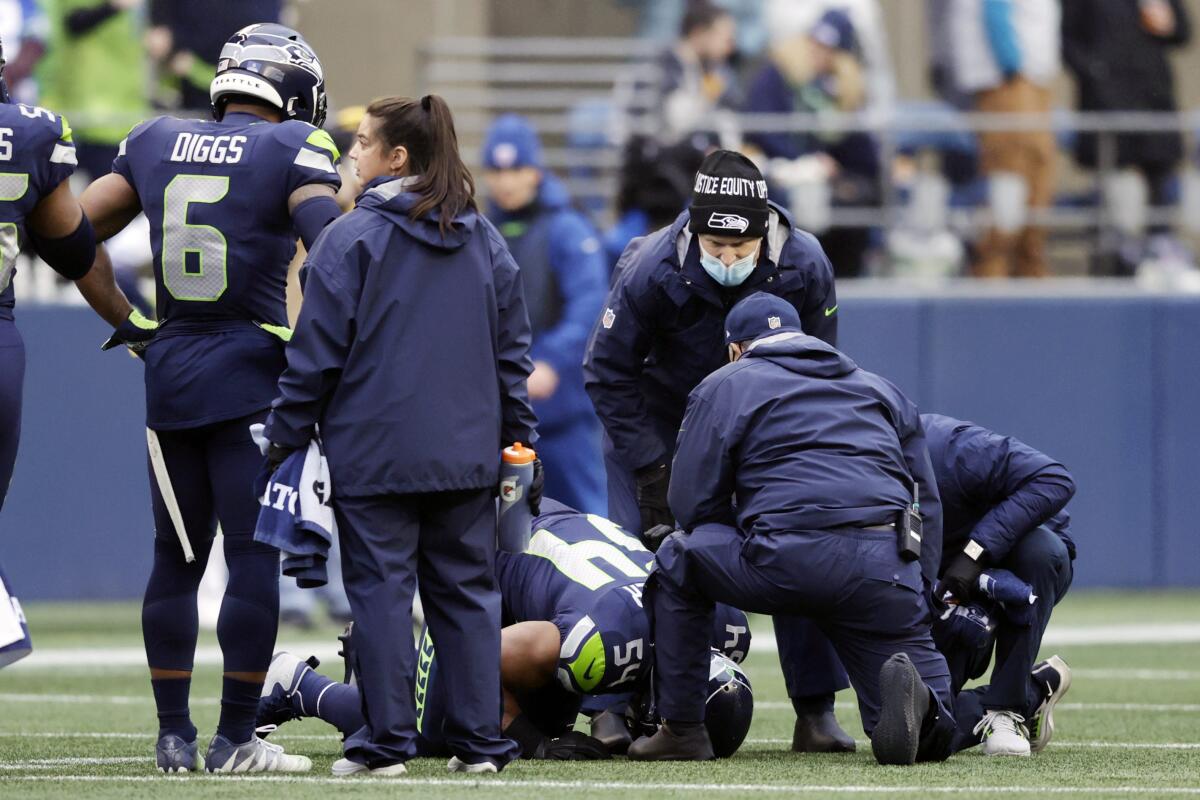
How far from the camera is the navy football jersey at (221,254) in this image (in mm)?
6566

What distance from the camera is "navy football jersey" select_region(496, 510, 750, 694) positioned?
7.00 meters

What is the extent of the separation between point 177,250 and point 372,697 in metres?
1.46

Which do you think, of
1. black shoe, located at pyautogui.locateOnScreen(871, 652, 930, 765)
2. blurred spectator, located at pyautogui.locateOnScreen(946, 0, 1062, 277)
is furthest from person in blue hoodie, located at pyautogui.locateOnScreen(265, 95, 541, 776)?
blurred spectator, located at pyautogui.locateOnScreen(946, 0, 1062, 277)

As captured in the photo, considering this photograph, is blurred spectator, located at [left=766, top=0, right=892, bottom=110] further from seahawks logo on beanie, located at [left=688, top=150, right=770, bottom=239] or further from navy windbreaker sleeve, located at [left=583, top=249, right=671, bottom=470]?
seahawks logo on beanie, located at [left=688, top=150, right=770, bottom=239]

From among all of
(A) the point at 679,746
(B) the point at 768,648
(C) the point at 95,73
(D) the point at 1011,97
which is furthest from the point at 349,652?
(D) the point at 1011,97

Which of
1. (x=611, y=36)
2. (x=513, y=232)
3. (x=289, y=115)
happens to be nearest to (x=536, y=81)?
(x=611, y=36)

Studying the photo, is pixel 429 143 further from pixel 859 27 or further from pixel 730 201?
pixel 859 27

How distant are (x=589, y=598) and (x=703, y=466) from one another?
590 millimetres

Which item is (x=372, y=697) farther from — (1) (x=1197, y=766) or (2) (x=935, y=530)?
(1) (x=1197, y=766)

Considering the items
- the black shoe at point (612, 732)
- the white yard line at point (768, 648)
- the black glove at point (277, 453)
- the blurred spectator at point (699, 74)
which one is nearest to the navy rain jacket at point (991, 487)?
the black shoe at point (612, 732)

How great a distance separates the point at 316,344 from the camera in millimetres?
6289

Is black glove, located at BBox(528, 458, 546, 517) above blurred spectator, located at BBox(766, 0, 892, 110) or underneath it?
underneath

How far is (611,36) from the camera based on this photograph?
17.0m

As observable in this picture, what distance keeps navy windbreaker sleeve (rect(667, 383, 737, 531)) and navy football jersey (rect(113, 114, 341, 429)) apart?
51.5 inches
